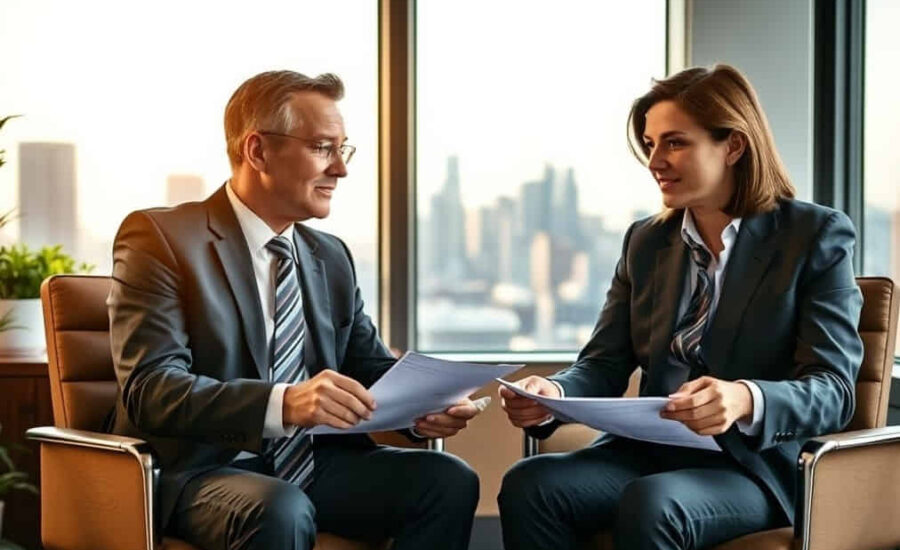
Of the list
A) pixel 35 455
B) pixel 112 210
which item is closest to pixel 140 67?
pixel 112 210

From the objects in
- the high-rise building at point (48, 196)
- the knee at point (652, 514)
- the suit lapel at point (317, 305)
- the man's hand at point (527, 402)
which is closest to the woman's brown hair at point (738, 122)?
the man's hand at point (527, 402)

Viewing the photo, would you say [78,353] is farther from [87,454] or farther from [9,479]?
[9,479]

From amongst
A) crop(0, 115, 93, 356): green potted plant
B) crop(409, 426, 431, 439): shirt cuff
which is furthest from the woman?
crop(0, 115, 93, 356): green potted plant

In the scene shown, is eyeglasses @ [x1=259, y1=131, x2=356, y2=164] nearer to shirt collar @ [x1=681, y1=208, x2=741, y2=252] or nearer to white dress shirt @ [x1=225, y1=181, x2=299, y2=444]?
white dress shirt @ [x1=225, y1=181, x2=299, y2=444]

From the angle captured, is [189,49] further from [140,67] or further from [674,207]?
[674,207]

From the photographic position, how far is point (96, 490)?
2459mm

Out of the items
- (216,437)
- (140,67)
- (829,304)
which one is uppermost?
(140,67)

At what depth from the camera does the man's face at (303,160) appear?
263cm

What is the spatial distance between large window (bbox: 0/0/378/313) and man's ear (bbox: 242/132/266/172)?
4.18ft

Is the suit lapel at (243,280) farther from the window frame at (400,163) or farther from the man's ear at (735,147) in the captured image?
the window frame at (400,163)

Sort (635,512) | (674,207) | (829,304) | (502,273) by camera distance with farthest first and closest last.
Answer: (502,273) → (674,207) → (829,304) → (635,512)

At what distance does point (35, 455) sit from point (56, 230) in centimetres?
86

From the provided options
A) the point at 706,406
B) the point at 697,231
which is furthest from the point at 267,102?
the point at 706,406

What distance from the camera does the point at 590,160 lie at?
406 centimetres
